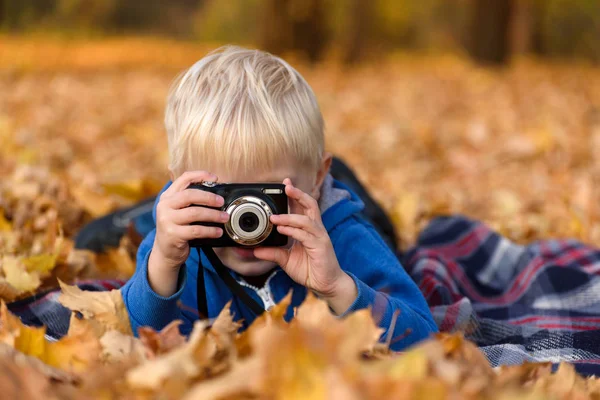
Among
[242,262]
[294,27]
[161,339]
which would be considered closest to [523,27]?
[294,27]

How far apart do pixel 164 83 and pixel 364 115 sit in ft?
7.74

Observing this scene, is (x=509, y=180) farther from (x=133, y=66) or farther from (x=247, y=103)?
(x=133, y=66)

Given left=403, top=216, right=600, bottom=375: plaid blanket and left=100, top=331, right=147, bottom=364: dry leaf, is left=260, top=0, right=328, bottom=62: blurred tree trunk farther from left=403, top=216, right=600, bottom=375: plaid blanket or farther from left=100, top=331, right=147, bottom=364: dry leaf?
left=100, top=331, right=147, bottom=364: dry leaf

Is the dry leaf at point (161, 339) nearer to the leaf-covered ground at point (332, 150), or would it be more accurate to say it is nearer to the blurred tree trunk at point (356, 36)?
the leaf-covered ground at point (332, 150)

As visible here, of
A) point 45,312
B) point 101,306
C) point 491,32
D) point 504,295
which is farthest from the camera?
point 491,32

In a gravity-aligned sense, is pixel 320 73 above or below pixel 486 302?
below

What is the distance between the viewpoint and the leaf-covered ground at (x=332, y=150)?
3.03ft

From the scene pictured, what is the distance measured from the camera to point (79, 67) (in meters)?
8.46

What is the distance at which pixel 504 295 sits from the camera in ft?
7.39

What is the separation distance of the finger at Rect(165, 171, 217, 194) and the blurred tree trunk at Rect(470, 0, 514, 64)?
7.62 m

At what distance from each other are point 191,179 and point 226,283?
25cm

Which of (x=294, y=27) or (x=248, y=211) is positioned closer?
(x=248, y=211)

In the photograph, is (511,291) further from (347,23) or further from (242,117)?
(347,23)

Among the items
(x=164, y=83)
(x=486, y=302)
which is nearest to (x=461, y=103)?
(x=164, y=83)
